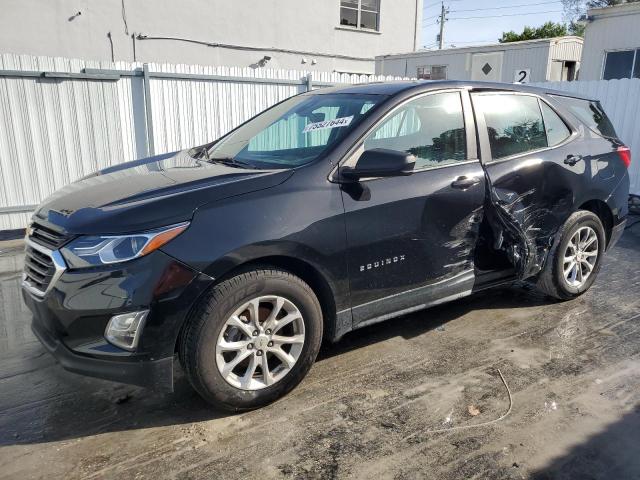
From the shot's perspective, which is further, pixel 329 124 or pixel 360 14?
pixel 360 14

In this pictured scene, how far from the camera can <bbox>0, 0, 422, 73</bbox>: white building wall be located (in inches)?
505

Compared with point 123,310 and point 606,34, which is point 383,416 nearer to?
point 123,310

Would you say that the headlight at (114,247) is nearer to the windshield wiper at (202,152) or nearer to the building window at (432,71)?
the windshield wiper at (202,152)

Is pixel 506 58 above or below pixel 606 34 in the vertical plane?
below

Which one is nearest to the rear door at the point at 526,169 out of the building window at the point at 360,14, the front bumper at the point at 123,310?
the front bumper at the point at 123,310

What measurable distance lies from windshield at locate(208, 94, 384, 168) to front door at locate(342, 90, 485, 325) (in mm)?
226

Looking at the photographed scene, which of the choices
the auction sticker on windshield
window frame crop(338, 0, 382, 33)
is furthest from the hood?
window frame crop(338, 0, 382, 33)

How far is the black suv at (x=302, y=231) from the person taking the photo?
261cm

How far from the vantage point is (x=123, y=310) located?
8.35 feet

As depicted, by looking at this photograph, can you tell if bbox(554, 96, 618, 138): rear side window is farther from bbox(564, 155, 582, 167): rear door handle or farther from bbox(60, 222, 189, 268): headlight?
bbox(60, 222, 189, 268): headlight

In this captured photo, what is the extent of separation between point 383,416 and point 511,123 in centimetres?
245

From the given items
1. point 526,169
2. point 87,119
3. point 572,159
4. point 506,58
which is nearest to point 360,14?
point 506,58

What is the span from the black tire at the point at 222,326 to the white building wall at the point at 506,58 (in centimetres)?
1696

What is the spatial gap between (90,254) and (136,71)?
5777 mm
